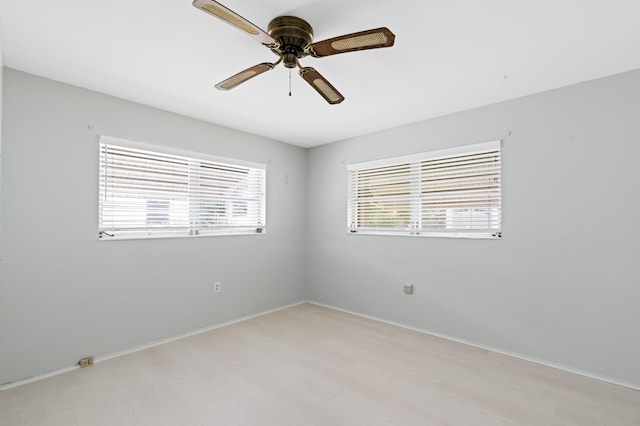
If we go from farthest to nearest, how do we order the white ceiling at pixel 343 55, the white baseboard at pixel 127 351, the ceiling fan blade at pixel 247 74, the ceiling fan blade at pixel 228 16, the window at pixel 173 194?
the window at pixel 173 194 < the white baseboard at pixel 127 351 < the ceiling fan blade at pixel 247 74 < the white ceiling at pixel 343 55 < the ceiling fan blade at pixel 228 16

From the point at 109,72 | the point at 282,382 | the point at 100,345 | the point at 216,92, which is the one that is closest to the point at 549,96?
the point at 216,92

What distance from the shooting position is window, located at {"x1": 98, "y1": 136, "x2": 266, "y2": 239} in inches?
109

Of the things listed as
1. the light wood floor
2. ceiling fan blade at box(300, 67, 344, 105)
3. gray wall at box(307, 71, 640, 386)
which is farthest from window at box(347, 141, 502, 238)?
ceiling fan blade at box(300, 67, 344, 105)

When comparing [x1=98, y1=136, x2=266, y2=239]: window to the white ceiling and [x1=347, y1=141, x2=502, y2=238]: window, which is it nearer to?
the white ceiling

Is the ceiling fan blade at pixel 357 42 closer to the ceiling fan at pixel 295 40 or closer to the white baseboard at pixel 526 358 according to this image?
the ceiling fan at pixel 295 40

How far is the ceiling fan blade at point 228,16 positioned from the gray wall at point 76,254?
1925 mm

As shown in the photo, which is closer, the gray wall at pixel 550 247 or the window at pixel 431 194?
the gray wall at pixel 550 247

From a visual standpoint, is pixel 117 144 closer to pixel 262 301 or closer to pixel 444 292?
pixel 262 301

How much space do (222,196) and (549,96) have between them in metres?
3.33

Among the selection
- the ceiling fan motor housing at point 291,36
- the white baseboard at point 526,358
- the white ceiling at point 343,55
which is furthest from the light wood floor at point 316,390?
the white ceiling at point 343,55

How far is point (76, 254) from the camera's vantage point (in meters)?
2.55

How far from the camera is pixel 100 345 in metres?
2.65

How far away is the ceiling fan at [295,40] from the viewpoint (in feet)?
4.60

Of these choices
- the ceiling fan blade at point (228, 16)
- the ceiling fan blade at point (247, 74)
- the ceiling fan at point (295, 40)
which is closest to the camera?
the ceiling fan blade at point (228, 16)
